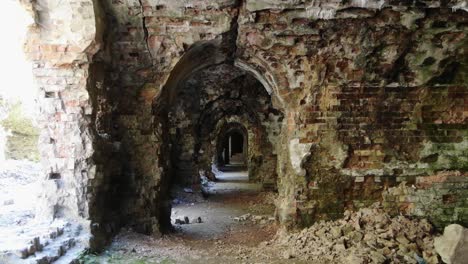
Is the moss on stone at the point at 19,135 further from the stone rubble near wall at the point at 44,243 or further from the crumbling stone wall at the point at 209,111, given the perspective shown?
the crumbling stone wall at the point at 209,111

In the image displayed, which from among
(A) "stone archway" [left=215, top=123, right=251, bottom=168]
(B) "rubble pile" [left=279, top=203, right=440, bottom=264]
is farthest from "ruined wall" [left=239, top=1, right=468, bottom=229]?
(A) "stone archway" [left=215, top=123, right=251, bottom=168]

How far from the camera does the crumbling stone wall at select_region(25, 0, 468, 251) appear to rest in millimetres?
5250

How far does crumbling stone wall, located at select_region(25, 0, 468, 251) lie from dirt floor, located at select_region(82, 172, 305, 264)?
468 mm

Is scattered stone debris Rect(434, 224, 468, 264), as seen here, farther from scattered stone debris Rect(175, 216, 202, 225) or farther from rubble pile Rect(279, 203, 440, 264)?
scattered stone debris Rect(175, 216, 202, 225)

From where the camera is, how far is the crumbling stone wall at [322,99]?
5.25m

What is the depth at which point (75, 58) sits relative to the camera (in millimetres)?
4715

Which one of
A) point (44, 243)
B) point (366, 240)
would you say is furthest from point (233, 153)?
point (44, 243)

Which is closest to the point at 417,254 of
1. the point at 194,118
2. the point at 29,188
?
the point at 29,188

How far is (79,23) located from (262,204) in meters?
6.65

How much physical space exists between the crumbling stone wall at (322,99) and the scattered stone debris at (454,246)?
723mm

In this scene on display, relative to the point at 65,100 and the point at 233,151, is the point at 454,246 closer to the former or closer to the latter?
the point at 65,100

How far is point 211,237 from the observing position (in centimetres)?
646

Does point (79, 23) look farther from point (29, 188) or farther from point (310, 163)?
point (310, 163)

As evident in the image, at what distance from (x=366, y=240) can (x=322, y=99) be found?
6.65 ft
